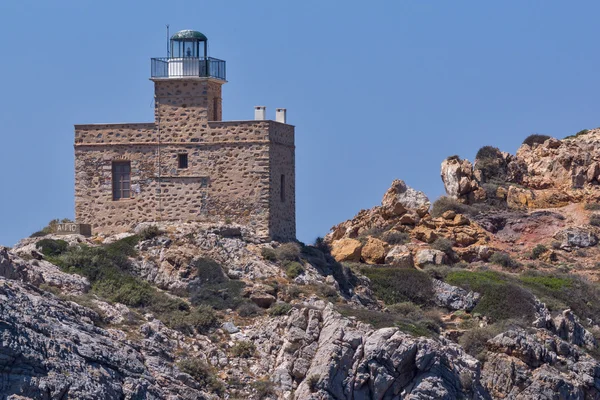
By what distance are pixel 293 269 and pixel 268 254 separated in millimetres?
946

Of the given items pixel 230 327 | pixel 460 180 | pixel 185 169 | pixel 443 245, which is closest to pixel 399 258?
pixel 443 245

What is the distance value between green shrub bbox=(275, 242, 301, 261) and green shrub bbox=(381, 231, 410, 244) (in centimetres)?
1559

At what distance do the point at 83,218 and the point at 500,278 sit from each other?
1516 cm

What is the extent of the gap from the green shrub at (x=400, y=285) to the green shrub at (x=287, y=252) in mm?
4097

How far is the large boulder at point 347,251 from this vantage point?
55000mm

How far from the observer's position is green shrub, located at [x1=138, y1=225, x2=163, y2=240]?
45094 mm

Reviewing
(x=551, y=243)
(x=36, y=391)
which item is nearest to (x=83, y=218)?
(x=36, y=391)

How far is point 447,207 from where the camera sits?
223ft

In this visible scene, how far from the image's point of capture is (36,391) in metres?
33.5

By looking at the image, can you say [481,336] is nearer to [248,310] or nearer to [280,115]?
[248,310]

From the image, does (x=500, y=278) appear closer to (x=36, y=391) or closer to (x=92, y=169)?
(x=92, y=169)

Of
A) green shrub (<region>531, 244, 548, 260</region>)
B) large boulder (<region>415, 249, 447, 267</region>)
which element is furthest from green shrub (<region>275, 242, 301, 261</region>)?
green shrub (<region>531, 244, 548, 260</region>)

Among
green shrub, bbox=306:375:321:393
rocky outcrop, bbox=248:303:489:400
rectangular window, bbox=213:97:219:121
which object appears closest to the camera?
green shrub, bbox=306:375:321:393

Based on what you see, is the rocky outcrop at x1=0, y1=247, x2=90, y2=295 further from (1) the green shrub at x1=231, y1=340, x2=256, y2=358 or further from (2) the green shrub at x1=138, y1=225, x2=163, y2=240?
(1) the green shrub at x1=231, y1=340, x2=256, y2=358
